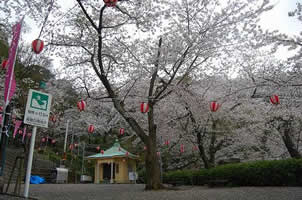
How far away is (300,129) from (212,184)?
564 cm

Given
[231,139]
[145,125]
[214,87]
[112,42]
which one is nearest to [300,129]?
[231,139]

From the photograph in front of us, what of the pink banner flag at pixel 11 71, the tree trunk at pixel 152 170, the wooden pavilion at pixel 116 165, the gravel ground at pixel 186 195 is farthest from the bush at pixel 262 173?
the wooden pavilion at pixel 116 165

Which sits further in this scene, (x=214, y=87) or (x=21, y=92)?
(x=21, y=92)

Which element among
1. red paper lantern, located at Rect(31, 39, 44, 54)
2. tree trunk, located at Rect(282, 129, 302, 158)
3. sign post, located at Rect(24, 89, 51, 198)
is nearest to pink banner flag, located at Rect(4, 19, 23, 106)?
sign post, located at Rect(24, 89, 51, 198)

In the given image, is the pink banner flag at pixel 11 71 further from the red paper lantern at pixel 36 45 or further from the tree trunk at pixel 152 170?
the tree trunk at pixel 152 170

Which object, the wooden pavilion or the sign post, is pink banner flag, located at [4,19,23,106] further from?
the wooden pavilion

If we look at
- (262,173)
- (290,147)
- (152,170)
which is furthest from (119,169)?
(290,147)

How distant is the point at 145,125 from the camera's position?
14266 mm

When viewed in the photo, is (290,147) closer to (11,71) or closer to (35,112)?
(35,112)

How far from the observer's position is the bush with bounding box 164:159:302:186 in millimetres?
8258

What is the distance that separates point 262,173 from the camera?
8.83 meters

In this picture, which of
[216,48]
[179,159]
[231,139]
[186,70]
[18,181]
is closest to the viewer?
[18,181]

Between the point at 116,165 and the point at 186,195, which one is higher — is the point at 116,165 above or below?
above

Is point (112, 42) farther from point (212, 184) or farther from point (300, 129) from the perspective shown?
point (300, 129)
